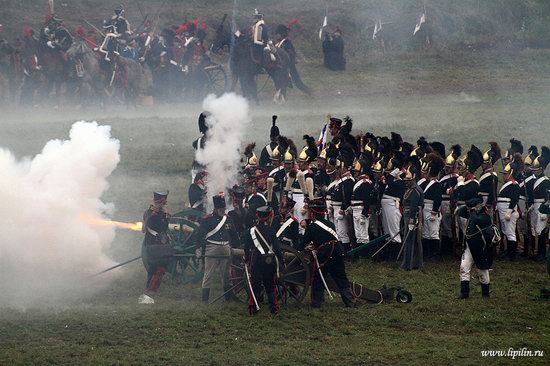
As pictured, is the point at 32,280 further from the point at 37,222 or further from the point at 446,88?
the point at 446,88

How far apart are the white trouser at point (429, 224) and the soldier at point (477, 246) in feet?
8.30

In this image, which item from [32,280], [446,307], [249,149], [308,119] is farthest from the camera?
[308,119]

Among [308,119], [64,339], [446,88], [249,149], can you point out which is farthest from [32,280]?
[446,88]

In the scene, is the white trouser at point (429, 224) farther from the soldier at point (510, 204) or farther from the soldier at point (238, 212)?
the soldier at point (238, 212)

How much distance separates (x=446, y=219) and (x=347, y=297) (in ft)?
13.3

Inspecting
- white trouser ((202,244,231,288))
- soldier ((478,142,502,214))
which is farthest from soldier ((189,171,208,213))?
soldier ((478,142,502,214))

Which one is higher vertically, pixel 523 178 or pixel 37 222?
pixel 523 178

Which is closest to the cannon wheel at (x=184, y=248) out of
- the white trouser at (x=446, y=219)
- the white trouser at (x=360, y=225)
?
the white trouser at (x=360, y=225)

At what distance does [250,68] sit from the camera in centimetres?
3441

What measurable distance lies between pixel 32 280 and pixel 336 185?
552cm

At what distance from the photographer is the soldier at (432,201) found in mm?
19312

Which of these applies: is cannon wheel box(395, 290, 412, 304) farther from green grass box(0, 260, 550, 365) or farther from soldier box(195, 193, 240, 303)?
soldier box(195, 193, 240, 303)

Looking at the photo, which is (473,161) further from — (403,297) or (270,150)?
(270,150)

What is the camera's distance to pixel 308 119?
31.4 m
